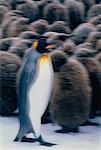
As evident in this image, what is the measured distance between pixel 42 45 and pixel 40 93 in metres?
0.21

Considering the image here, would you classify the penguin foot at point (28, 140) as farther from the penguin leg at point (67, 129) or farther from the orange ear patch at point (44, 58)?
the orange ear patch at point (44, 58)

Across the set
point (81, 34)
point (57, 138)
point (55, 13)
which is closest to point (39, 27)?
point (81, 34)

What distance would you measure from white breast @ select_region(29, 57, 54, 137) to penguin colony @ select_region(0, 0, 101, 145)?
0.07 m

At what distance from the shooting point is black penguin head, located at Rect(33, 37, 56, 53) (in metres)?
2.33

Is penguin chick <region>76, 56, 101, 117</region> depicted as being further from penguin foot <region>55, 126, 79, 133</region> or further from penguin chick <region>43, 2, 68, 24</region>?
penguin chick <region>43, 2, 68, 24</region>

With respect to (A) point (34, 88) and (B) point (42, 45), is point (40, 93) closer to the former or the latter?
(A) point (34, 88)

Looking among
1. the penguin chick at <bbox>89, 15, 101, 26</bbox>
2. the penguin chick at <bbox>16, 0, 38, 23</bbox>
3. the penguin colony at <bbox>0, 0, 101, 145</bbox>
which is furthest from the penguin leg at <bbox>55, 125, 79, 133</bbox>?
the penguin chick at <bbox>16, 0, 38, 23</bbox>

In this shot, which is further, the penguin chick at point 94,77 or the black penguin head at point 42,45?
the penguin chick at point 94,77

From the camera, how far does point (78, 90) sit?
→ 248 centimetres

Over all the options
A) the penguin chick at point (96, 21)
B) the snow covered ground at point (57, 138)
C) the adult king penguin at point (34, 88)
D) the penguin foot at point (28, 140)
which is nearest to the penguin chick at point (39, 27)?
the penguin chick at point (96, 21)

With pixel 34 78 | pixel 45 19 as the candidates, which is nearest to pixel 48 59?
pixel 34 78

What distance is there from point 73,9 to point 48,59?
963 mm

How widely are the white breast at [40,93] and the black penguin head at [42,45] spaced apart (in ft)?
0.20

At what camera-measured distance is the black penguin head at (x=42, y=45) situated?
2330 mm
